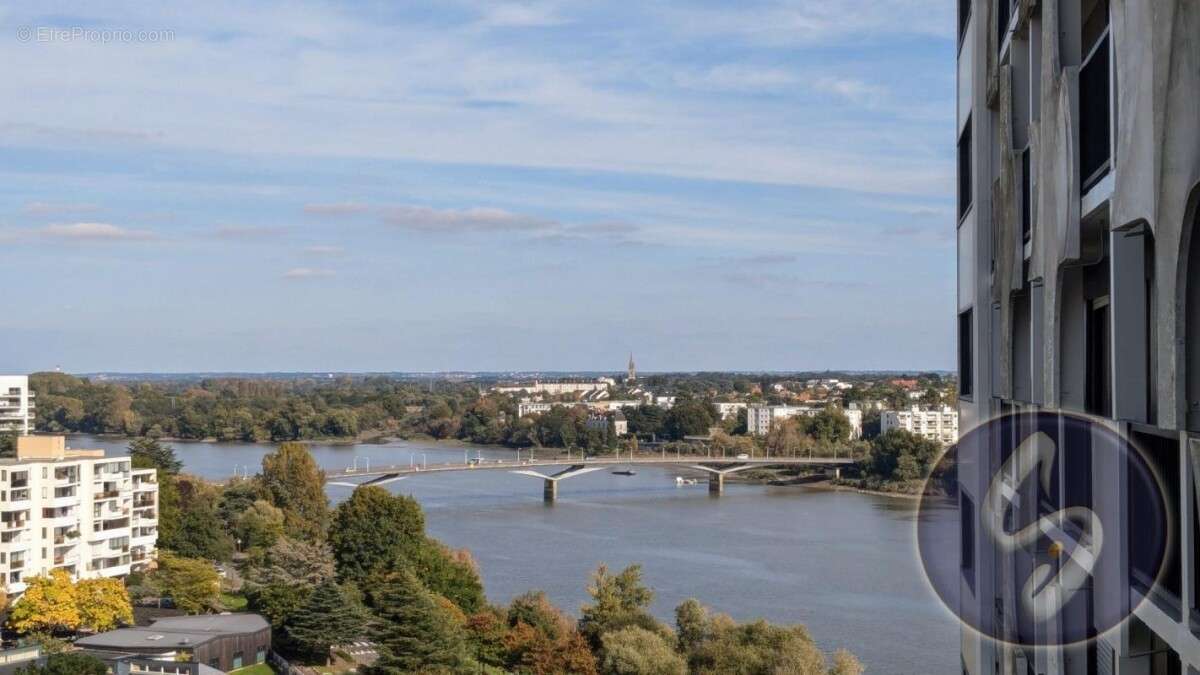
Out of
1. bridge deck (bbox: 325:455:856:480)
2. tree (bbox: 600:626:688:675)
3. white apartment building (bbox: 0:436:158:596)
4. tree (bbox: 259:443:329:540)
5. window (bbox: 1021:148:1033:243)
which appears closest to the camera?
window (bbox: 1021:148:1033:243)

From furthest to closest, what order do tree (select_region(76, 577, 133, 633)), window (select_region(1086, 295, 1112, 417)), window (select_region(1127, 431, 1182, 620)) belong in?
tree (select_region(76, 577, 133, 633)), window (select_region(1086, 295, 1112, 417)), window (select_region(1127, 431, 1182, 620))

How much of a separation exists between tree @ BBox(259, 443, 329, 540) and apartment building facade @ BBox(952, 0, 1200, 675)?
1488 cm

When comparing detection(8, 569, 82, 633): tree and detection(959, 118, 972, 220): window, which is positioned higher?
detection(959, 118, 972, 220): window

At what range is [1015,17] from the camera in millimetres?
1639

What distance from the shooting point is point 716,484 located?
22219mm

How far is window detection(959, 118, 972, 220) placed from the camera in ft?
8.18

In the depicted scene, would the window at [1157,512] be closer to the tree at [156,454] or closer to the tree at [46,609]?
the tree at [46,609]

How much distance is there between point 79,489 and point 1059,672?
1151 centimetres

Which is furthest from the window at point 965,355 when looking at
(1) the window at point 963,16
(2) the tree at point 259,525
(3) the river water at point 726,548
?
(2) the tree at point 259,525

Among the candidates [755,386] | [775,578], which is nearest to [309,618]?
[775,578]

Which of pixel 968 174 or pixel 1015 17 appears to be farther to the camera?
pixel 968 174

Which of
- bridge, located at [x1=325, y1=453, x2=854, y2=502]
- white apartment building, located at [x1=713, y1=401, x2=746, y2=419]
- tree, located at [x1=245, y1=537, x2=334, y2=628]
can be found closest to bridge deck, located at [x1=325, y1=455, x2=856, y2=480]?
bridge, located at [x1=325, y1=453, x2=854, y2=502]

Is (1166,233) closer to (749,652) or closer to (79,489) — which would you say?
(749,652)

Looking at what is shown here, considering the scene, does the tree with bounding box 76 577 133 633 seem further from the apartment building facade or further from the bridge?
the bridge
